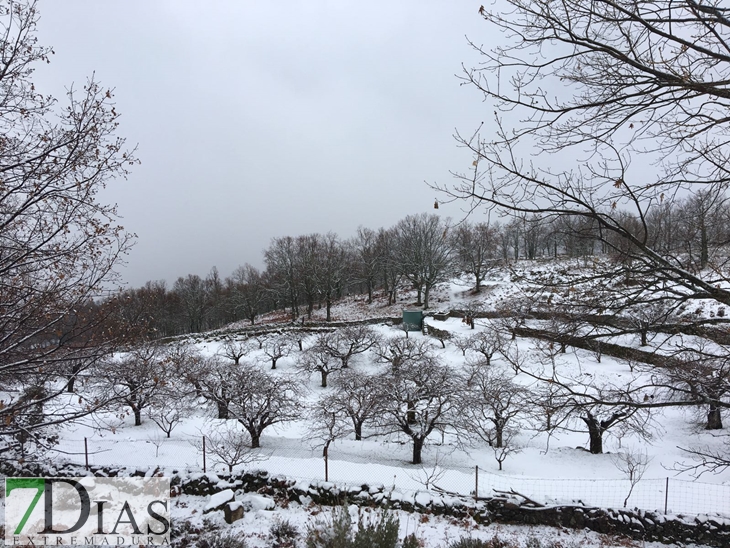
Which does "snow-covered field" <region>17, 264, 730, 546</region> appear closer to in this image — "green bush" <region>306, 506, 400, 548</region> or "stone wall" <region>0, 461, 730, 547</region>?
"stone wall" <region>0, 461, 730, 547</region>

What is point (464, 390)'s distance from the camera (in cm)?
1216

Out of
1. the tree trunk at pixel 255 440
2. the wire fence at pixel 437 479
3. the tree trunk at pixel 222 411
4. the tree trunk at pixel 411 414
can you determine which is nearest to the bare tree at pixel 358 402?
the tree trunk at pixel 411 414

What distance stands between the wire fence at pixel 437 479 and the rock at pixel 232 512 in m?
1.98

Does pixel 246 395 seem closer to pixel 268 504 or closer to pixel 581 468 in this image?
pixel 268 504

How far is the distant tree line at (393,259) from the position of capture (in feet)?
11.5

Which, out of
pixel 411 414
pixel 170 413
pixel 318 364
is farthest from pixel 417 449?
pixel 170 413

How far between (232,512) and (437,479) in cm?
482

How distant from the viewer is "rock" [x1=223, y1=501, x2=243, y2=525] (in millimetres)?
6582

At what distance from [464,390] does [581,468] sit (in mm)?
3877

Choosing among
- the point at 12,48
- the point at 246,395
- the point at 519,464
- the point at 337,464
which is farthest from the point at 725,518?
the point at 12,48

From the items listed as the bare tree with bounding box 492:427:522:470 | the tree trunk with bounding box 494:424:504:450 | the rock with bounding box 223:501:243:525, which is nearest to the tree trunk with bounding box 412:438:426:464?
the bare tree with bounding box 492:427:522:470

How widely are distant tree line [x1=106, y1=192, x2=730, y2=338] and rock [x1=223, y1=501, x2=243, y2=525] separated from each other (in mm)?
3901

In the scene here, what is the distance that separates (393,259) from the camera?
38.6m

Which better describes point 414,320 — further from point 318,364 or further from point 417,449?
point 417,449
